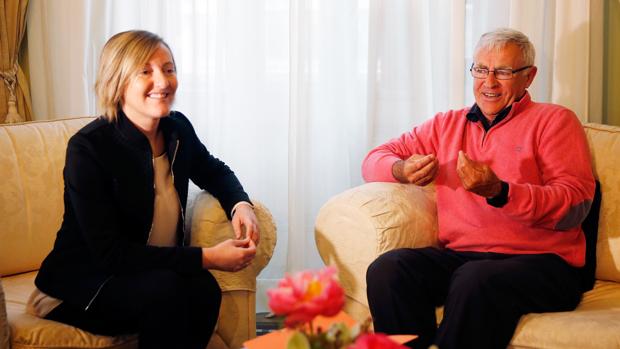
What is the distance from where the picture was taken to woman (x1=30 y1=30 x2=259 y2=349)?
7.06 feet

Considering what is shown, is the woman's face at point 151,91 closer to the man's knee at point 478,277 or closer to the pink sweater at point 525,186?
the pink sweater at point 525,186

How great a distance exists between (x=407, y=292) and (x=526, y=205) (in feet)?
1.32

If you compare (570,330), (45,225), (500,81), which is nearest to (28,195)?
(45,225)

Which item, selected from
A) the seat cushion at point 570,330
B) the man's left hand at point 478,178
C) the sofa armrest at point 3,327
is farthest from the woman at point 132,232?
the seat cushion at point 570,330

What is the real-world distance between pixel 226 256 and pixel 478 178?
2.32ft

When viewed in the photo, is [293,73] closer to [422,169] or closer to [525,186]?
[422,169]

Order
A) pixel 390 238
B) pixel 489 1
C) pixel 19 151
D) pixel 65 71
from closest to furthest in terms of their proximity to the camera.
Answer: pixel 390 238 < pixel 19 151 < pixel 489 1 < pixel 65 71

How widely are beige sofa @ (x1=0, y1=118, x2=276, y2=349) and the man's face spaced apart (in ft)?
2.48

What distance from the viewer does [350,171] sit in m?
3.27

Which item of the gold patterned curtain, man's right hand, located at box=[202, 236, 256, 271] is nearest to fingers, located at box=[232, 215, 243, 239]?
man's right hand, located at box=[202, 236, 256, 271]

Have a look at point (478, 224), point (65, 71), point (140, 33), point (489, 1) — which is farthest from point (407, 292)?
point (65, 71)

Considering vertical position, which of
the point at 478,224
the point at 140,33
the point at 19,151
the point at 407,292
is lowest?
the point at 407,292

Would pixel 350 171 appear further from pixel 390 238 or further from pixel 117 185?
pixel 117 185

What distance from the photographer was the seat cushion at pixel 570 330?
200cm
